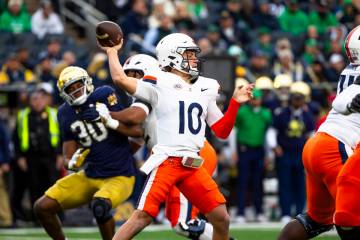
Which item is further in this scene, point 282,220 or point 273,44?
point 273,44

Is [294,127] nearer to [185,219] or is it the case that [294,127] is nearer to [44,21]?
[44,21]

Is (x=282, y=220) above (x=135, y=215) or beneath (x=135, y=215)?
beneath

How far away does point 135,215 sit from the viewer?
7.91 metres

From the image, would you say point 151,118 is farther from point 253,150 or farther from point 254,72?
point 254,72

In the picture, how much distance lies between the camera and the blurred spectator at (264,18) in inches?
745

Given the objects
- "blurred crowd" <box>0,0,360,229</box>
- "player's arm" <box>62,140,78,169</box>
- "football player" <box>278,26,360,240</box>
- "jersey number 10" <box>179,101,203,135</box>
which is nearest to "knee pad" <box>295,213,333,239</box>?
"football player" <box>278,26,360,240</box>

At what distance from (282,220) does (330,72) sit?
11.6 ft

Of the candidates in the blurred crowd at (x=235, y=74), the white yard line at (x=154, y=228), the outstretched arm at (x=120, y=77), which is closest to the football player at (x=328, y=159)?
the outstretched arm at (x=120, y=77)

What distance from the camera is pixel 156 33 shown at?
Result: 16.6m

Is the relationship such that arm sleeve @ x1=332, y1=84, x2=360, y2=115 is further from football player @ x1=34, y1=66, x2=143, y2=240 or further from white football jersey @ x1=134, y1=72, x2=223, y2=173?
football player @ x1=34, y1=66, x2=143, y2=240

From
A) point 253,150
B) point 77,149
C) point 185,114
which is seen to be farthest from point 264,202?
point 185,114

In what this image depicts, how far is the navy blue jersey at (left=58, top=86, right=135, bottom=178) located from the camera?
9.37 meters

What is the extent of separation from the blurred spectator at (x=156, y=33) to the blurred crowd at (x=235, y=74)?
2 centimetres

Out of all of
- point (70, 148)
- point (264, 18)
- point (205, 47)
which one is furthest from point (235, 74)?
point (70, 148)
